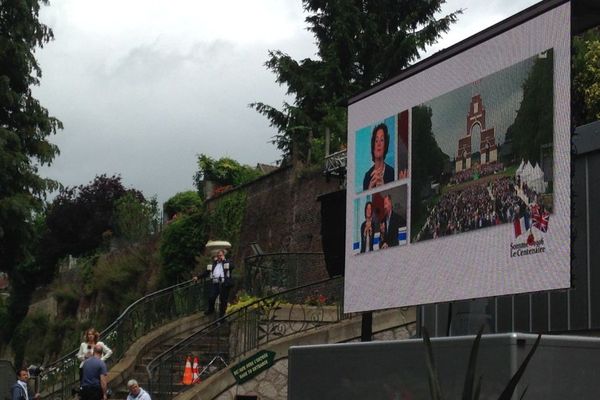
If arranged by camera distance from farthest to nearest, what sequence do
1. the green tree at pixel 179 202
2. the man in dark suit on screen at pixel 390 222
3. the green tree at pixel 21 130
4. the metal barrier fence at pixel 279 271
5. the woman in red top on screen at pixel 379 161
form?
the green tree at pixel 179 202
the green tree at pixel 21 130
the metal barrier fence at pixel 279 271
the woman in red top on screen at pixel 379 161
the man in dark suit on screen at pixel 390 222

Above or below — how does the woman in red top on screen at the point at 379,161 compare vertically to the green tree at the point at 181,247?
below

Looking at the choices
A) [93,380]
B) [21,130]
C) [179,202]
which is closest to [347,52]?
[179,202]

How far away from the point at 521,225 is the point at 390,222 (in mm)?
2582

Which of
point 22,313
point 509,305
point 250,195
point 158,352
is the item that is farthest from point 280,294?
point 22,313

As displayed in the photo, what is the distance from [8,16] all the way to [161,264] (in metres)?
10.0

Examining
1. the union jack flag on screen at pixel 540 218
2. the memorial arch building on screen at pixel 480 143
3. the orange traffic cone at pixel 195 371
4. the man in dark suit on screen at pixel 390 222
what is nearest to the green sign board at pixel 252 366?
the orange traffic cone at pixel 195 371

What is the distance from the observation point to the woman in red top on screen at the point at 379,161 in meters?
14.3

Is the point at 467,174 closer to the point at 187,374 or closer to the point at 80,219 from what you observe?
the point at 187,374

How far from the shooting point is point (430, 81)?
13.6m

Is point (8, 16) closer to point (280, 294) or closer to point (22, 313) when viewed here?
point (280, 294)

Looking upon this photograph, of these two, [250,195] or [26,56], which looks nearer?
[26,56]

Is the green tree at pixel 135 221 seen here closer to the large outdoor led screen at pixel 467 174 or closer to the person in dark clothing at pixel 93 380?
the person in dark clothing at pixel 93 380

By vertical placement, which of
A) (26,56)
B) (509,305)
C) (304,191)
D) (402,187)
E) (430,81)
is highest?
(26,56)

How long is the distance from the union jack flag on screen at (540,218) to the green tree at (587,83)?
8.50m
